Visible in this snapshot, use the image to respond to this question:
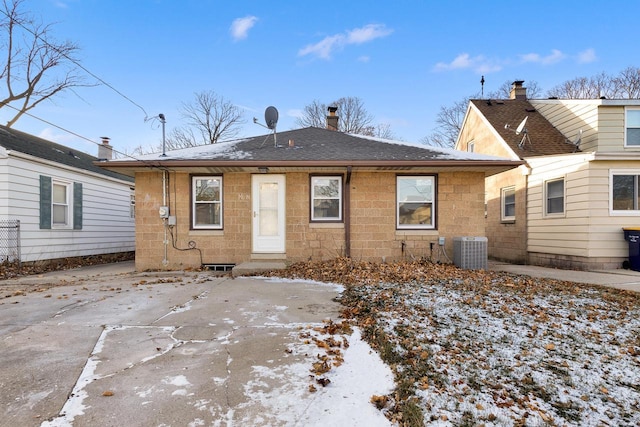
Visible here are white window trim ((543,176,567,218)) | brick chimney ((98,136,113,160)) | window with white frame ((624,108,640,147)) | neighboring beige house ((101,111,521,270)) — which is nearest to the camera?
neighboring beige house ((101,111,521,270))

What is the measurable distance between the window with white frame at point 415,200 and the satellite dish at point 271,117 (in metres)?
3.98

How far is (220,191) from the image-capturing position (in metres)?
8.86

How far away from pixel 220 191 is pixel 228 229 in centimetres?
105

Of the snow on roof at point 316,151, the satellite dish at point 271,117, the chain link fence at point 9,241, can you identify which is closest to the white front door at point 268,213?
the snow on roof at point 316,151

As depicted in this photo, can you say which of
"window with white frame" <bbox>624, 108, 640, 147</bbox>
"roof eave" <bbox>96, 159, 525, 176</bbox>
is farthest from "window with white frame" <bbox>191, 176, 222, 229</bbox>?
"window with white frame" <bbox>624, 108, 640, 147</bbox>

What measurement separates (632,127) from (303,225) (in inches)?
419

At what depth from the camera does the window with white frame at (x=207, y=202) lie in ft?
29.0

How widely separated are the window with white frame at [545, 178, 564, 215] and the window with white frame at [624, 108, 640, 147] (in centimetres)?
265

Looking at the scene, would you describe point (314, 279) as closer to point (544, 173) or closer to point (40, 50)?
point (544, 173)

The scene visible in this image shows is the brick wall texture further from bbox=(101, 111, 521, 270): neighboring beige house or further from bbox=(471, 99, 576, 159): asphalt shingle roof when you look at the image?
bbox=(471, 99, 576, 159): asphalt shingle roof

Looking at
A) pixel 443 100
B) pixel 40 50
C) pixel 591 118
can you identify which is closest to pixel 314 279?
pixel 591 118

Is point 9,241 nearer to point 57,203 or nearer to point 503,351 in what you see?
point 57,203

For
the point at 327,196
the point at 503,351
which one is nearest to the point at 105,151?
the point at 327,196

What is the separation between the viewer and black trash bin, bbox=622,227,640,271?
8.40m
